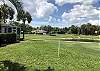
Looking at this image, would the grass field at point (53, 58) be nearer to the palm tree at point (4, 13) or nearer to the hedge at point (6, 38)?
the hedge at point (6, 38)

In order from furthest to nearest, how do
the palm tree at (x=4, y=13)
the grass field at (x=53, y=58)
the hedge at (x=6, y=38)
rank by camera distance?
the palm tree at (x=4, y=13) → the hedge at (x=6, y=38) → the grass field at (x=53, y=58)

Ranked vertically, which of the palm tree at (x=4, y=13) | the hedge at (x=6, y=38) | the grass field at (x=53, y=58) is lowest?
the grass field at (x=53, y=58)

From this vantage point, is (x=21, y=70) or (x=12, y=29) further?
(x=12, y=29)

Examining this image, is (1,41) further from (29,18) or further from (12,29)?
(29,18)

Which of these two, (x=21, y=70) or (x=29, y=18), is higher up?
(x=29, y=18)

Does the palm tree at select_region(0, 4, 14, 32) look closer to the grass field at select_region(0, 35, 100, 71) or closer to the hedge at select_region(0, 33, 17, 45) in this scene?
the hedge at select_region(0, 33, 17, 45)

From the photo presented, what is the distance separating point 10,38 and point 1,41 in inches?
180

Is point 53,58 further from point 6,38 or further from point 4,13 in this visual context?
point 4,13

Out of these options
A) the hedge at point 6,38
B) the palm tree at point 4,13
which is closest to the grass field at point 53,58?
the hedge at point 6,38

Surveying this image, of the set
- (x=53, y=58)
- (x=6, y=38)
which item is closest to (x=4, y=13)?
(x=6, y=38)

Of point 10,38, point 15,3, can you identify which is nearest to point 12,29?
point 10,38

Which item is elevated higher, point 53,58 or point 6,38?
point 6,38

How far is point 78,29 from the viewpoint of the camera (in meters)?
135

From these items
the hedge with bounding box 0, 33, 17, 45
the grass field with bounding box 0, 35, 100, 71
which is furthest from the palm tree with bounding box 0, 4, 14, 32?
the grass field with bounding box 0, 35, 100, 71
